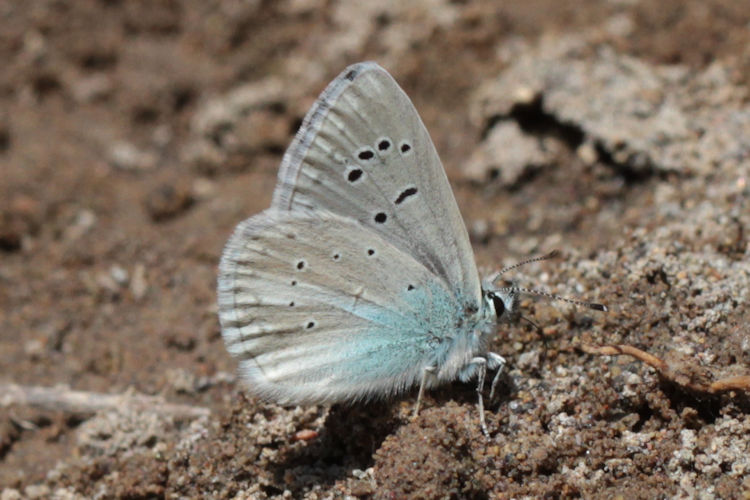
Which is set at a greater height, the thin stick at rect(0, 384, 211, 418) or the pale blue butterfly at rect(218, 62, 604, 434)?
the pale blue butterfly at rect(218, 62, 604, 434)

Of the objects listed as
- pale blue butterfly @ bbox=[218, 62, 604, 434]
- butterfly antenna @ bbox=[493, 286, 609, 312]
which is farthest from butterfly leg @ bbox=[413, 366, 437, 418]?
butterfly antenna @ bbox=[493, 286, 609, 312]

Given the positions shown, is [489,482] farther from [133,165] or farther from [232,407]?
[133,165]

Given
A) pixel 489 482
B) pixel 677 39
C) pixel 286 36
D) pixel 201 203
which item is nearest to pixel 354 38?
pixel 286 36

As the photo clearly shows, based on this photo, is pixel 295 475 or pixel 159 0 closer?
pixel 295 475

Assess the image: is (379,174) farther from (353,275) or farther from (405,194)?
(353,275)

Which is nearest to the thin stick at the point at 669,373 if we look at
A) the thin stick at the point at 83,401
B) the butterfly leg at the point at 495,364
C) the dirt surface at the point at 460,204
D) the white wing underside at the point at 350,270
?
the dirt surface at the point at 460,204

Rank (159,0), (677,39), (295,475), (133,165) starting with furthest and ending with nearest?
(159,0) → (133,165) → (677,39) → (295,475)

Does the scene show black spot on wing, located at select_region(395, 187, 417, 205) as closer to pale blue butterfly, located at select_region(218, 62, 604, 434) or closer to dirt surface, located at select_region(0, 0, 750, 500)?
pale blue butterfly, located at select_region(218, 62, 604, 434)
